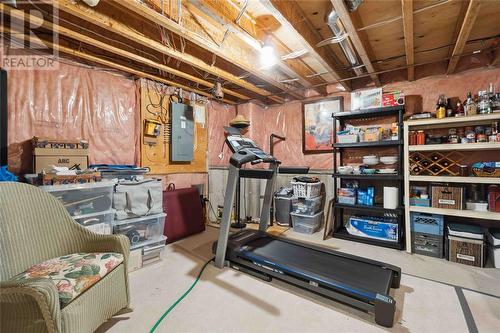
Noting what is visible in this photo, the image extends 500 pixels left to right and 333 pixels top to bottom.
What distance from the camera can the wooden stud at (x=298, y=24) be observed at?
5.74ft

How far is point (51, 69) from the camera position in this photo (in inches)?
93.9

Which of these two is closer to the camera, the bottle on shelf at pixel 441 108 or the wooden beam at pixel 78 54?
the wooden beam at pixel 78 54

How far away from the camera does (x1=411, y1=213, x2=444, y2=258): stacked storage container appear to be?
2.57m

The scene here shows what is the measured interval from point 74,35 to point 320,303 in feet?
10.5

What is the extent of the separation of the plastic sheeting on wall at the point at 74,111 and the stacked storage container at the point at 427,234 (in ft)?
12.5

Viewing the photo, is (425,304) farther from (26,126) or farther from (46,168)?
(26,126)

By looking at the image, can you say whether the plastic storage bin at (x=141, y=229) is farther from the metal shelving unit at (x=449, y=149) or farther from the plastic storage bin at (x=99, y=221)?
the metal shelving unit at (x=449, y=149)

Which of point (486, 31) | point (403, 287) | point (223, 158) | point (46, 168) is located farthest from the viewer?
point (223, 158)

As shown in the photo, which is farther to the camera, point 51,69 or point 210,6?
point 51,69

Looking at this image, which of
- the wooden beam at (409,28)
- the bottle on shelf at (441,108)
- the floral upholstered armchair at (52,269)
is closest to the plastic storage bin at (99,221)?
the floral upholstered armchair at (52,269)

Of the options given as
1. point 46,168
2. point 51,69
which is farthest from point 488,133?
point 51,69

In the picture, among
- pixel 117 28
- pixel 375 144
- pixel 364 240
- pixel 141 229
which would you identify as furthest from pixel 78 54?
pixel 364 240

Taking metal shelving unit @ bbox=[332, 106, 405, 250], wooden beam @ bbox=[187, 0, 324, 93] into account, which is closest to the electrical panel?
wooden beam @ bbox=[187, 0, 324, 93]

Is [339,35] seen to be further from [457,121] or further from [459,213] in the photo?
[459,213]
